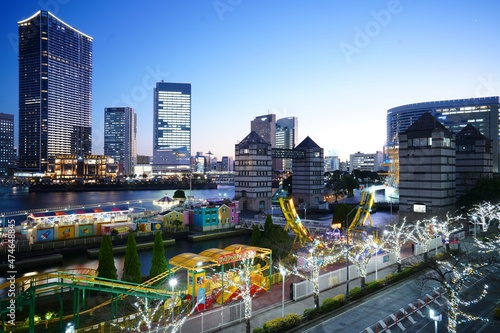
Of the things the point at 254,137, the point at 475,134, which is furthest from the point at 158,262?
the point at 475,134

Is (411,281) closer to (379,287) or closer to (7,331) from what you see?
(379,287)

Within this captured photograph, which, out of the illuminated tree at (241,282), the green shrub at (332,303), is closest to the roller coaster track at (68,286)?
the illuminated tree at (241,282)

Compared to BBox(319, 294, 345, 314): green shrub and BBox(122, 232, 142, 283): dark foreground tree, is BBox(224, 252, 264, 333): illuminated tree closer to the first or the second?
BBox(319, 294, 345, 314): green shrub

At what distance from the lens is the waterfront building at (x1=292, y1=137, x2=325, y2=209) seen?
9188 centimetres

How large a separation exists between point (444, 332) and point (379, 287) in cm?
793

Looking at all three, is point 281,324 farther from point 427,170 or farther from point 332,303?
point 427,170

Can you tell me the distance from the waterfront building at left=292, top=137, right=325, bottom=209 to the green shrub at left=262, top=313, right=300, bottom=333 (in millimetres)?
70886

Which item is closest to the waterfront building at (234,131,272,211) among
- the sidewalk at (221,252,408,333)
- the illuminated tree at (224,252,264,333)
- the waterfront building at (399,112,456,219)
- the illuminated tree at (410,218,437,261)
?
the waterfront building at (399,112,456,219)

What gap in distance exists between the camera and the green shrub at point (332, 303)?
2242 cm

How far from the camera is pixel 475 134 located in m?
71.3

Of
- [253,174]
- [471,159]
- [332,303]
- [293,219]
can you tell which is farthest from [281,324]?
[471,159]

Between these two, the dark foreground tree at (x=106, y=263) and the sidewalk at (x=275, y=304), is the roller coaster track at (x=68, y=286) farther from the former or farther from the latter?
the sidewalk at (x=275, y=304)

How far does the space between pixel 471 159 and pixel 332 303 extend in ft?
197

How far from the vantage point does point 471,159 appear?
70250 mm
